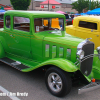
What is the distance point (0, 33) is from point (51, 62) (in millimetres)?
2707

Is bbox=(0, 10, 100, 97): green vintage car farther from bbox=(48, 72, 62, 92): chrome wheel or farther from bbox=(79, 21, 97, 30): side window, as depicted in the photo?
bbox=(79, 21, 97, 30): side window

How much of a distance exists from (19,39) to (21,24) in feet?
1.50

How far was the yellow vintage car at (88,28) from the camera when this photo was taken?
610 cm

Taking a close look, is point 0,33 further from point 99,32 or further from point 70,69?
point 99,32

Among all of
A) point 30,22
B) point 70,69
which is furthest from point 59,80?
point 30,22

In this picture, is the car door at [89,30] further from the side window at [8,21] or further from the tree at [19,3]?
the tree at [19,3]

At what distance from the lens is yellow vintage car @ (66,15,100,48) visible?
20.0 ft

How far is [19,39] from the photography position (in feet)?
14.3

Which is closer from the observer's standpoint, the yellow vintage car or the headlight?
the headlight

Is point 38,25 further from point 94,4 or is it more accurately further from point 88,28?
point 94,4

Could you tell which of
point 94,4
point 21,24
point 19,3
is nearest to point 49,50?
point 21,24

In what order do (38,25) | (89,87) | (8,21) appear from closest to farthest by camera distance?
(89,87), (38,25), (8,21)

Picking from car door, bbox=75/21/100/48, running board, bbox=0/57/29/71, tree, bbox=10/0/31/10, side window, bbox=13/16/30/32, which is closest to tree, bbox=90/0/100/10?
tree, bbox=10/0/31/10

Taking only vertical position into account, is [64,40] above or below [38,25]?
below
